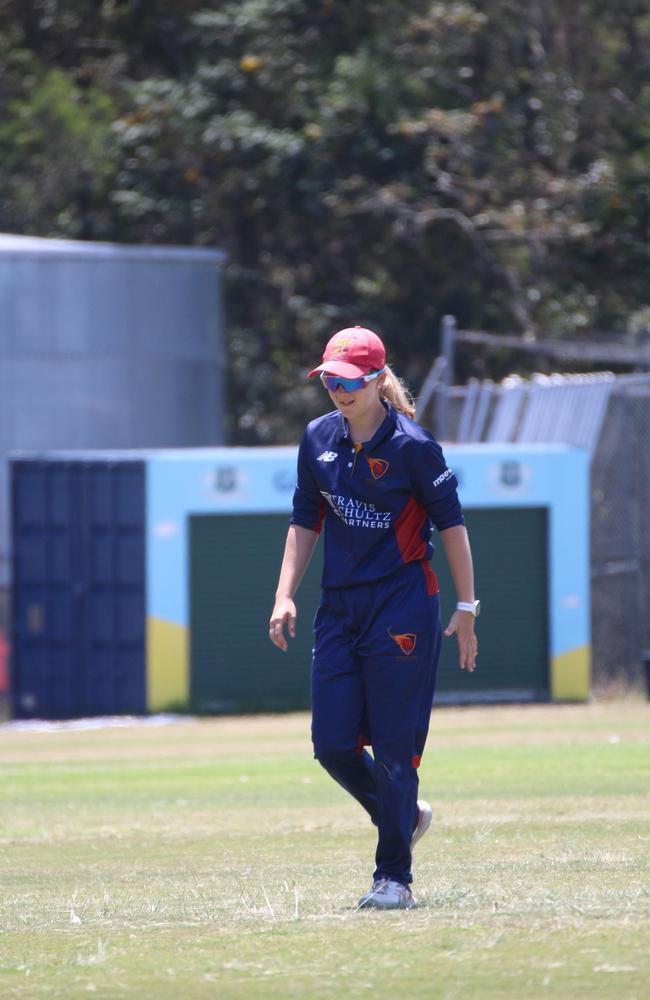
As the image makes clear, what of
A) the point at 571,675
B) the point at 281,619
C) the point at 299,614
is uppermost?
the point at 281,619

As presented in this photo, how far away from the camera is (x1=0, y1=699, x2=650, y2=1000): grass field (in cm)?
457

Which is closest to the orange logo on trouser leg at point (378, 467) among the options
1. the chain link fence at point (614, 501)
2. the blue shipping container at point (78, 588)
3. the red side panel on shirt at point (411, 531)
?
the red side panel on shirt at point (411, 531)

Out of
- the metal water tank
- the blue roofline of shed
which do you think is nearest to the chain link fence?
the metal water tank

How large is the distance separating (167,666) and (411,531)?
42.1 ft

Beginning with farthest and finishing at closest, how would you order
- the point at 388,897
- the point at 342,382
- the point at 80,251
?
the point at 80,251, the point at 342,382, the point at 388,897

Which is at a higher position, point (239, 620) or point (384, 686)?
→ point (384, 686)

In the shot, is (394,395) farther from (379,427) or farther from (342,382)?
(342,382)

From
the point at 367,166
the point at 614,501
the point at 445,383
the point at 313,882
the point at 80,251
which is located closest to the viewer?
the point at 313,882

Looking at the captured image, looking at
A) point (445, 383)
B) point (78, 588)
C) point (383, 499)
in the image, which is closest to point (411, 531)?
point (383, 499)

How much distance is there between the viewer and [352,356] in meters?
5.81

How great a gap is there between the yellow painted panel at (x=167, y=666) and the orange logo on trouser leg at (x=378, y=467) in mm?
12808

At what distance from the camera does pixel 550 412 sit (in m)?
19.7

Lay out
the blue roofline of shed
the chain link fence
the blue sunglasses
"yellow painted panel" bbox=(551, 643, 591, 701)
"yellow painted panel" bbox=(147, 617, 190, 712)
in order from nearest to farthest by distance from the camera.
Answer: the blue sunglasses < "yellow painted panel" bbox=(147, 617, 190, 712) < "yellow painted panel" bbox=(551, 643, 591, 701) < the chain link fence < the blue roofline of shed

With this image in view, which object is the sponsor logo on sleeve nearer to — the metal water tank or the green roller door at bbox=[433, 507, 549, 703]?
the green roller door at bbox=[433, 507, 549, 703]
